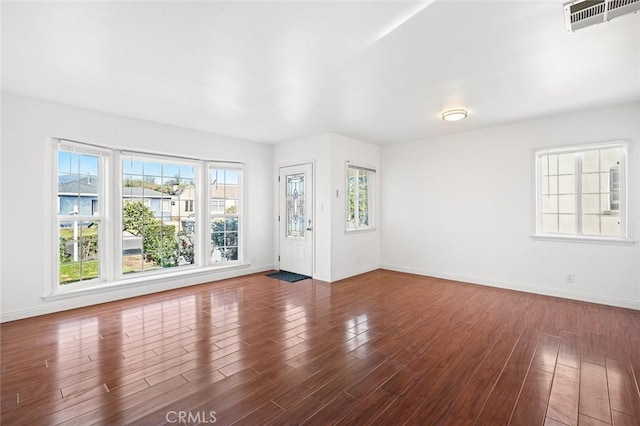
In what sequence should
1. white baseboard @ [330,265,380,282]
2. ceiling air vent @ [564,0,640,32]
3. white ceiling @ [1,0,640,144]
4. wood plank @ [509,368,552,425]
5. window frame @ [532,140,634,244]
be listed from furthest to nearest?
1. white baseboard @ [330,265,380,282]
2. window frame @ [532,140,634,244]
3. white ceiling @ [1,0,640,144]
4. ceiling air vent @ [564,0,640,32]
5. wood plank @ [509,368,552,425]

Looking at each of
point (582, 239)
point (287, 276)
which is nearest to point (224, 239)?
point (287, 276)

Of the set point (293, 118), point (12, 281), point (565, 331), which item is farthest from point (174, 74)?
point (565, 331)

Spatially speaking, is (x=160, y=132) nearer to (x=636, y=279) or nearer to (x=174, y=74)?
(x=174, y=74)

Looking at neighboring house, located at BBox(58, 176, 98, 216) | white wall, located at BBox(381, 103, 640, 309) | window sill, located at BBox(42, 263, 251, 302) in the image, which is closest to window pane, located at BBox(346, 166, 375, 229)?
white wall, located at BBox(381, 103, 640, 309)

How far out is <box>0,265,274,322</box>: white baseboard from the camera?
3.52 metres

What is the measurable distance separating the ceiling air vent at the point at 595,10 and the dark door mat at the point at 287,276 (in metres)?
4.67

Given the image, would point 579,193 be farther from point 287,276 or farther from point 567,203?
point 287,276

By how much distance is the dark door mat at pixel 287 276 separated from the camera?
529 cm

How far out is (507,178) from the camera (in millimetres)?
4656

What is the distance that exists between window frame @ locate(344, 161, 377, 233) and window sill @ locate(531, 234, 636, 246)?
110 inches

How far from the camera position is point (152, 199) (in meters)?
4.75

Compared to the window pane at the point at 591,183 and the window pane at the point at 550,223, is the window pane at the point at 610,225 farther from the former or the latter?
the window pane at the point at 550,223

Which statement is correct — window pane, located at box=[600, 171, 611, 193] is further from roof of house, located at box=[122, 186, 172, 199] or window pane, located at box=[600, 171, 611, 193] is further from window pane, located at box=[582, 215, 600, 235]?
roof of house, located at box=[122, 186, 172, 199]

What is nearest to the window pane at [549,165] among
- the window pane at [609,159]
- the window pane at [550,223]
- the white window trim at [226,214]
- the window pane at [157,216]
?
the window pane at [609,159]
